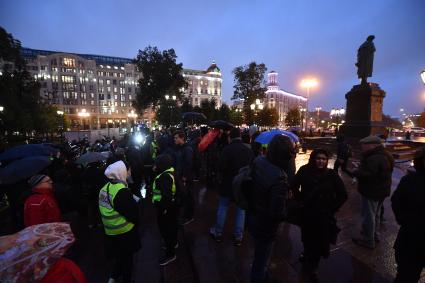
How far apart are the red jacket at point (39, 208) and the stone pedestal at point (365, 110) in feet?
53.7

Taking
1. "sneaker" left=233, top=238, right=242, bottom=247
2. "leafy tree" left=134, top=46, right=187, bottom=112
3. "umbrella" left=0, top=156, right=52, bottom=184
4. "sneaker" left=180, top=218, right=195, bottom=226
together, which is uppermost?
"leafy tree" left=134, top=46, right=187, bottom=112

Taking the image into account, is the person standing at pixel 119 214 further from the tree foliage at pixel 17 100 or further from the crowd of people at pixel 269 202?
the tree foliage at pixel 17 100

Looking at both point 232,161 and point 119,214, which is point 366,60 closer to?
point 232,161

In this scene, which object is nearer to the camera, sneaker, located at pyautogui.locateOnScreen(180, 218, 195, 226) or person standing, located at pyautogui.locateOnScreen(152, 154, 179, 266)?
person standing, located at pyautogui.locateOnScreen(152, 154, 179, 266)

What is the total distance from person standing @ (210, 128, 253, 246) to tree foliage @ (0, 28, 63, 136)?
21.6 meters

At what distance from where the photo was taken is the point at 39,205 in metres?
3.06

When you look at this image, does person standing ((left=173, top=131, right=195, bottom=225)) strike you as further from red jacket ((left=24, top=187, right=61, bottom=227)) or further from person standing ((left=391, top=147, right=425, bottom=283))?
person standing ((left=391, top=147, right=425, bottom=283))

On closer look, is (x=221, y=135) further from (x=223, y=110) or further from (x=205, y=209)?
(x=223, y=110)

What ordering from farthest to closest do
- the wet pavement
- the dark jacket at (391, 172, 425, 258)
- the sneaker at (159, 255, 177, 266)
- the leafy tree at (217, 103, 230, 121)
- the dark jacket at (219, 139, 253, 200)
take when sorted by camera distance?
1. the leafy tree at (217, 103, 230, 121)
2. the dark jacket at (219, 139, 253, 200)
3. the sneaker at (159, 255, 177, 266)
4. the wet pavement
5. the dark jacket at (391, 172, 425, 258)

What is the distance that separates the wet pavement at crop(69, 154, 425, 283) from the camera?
3.49 m

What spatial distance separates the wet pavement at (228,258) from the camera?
3.49m

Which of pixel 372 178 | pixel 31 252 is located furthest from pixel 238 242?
pixel 31 252

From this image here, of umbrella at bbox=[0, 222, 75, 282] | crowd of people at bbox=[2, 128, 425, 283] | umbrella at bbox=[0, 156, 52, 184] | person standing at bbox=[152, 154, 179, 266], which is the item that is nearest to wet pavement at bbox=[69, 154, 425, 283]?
crowd of people at bbox=[2, 128, 425, 283]

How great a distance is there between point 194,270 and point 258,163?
2.25 m
